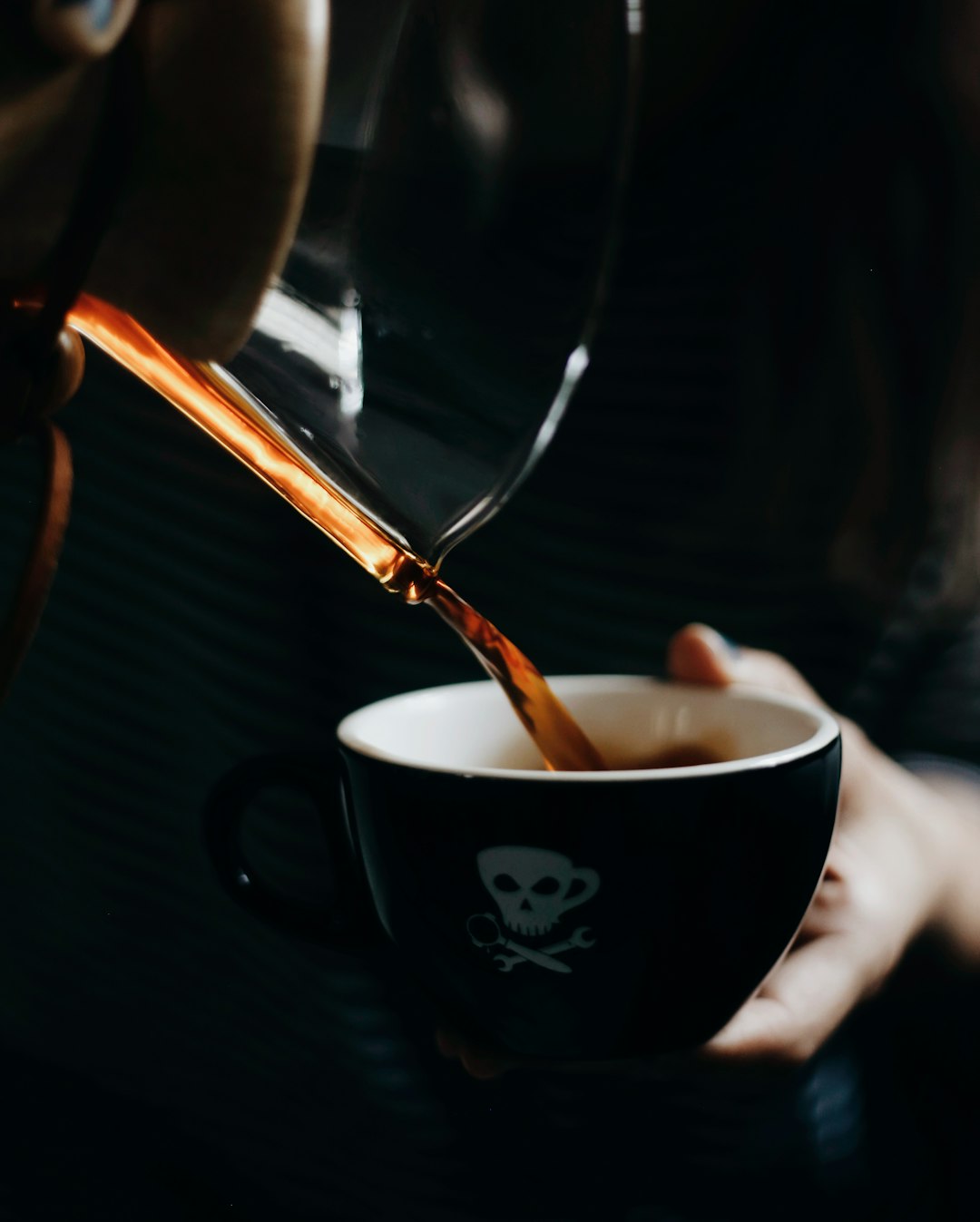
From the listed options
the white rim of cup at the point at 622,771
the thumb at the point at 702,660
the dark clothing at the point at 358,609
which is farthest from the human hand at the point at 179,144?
the dark clothing at the point at 358,609

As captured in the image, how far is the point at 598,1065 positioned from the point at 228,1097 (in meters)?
0.43

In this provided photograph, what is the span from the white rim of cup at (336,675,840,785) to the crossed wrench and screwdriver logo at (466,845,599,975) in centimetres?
3

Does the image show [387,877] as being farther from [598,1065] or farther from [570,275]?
[570,275]

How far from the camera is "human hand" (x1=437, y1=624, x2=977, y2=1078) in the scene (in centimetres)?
45

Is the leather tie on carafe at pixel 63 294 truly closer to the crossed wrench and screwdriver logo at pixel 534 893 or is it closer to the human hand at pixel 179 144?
the human hand at pixel 179 144

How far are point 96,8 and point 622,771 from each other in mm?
270

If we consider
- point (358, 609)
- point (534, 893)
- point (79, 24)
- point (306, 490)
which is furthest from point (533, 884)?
point (358, 609)

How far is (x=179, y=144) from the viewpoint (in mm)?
278

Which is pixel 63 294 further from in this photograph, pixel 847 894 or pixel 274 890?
pixel 847 894

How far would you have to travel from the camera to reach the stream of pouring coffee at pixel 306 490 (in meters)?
0.32

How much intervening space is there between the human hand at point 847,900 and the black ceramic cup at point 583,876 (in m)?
0.05

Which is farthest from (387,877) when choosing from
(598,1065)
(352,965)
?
(352,965)

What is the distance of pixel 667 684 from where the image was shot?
0.49m

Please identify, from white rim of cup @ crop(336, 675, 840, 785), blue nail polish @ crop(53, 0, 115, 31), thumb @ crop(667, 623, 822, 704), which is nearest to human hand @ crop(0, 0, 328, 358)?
blue nail polish @ crop(53, 0, 115, 31)
